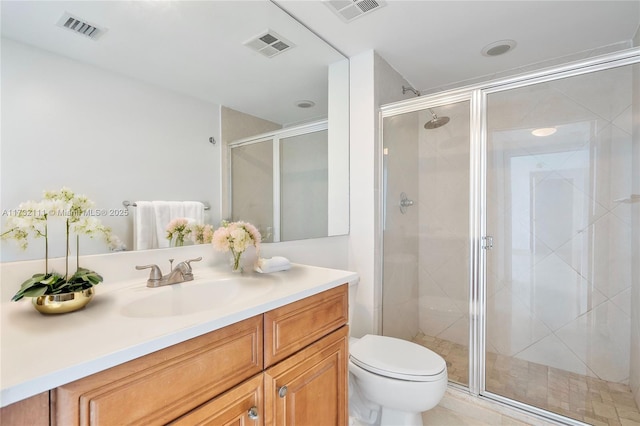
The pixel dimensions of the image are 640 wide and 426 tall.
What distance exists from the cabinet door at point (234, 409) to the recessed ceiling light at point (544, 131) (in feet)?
7.42

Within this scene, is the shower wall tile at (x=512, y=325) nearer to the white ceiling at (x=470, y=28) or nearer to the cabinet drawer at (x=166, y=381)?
the white ceiling at (x=470, y=28)

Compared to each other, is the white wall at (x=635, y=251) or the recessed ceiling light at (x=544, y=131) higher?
the recessed ceiling light at (x=544, y=131)

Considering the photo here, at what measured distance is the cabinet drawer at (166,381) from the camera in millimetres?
538

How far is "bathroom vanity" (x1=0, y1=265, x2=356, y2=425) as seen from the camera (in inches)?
20.8

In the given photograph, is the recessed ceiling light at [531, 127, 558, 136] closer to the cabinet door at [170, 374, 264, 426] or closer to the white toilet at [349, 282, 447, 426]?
the white toilet at [349, 282, 447, 426]

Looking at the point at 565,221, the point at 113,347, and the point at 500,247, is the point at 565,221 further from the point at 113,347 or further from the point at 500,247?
the point at 113,347

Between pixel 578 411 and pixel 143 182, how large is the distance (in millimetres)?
2443

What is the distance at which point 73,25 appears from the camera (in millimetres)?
980

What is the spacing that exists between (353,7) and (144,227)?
A: 1480 millimetres

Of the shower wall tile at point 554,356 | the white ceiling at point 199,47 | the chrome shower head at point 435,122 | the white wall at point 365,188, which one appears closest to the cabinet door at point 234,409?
the white ceiling at point 199,47

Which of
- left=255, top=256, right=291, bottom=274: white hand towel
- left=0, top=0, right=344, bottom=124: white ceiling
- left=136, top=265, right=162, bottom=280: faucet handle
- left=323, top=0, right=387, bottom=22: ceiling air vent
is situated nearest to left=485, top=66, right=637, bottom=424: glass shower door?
left=323, top=0, right=387, bottom=22: ceiling air vent

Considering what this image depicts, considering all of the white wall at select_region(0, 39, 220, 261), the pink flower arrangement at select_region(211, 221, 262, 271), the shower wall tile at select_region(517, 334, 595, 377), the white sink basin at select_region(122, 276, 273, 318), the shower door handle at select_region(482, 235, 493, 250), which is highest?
the white wall at select_region(0, 39, 220, 261)

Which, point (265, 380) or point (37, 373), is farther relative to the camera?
point (265, 380)

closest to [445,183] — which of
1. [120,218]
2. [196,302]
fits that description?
[196,302]
